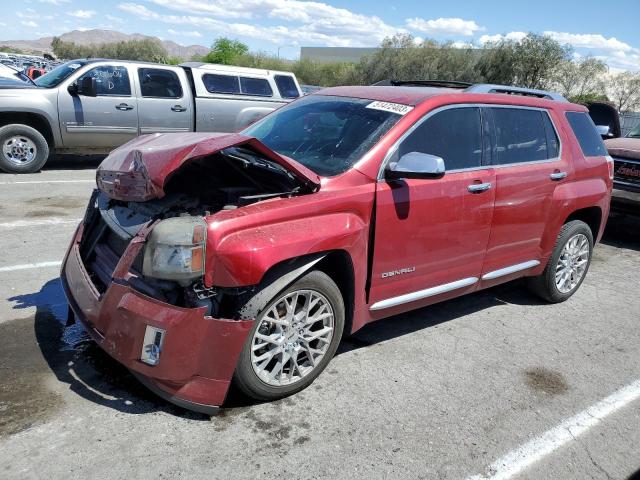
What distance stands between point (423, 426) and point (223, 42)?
7514cm

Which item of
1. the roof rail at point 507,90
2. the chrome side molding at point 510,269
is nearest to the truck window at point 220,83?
the roof rail at point 507,90

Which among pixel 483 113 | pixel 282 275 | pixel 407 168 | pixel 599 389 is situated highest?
pixel 483 113

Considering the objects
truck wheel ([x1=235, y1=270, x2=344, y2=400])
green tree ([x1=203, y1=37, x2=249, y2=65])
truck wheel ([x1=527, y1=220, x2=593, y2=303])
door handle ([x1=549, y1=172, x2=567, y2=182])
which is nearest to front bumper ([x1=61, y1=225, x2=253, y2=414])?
truck wheel ([x1=235, y1=270, x2=344, y2=400])

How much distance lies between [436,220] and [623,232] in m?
6.18

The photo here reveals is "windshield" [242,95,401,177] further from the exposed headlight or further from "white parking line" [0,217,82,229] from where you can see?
"white parking line" [0,217,82,229]

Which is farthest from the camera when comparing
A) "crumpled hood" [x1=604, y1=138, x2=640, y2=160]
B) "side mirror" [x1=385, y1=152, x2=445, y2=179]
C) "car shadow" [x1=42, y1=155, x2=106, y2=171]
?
"car shadow" [x1=42, y1=155, x2=106, y2=171]

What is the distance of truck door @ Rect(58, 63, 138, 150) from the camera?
31.4 ft

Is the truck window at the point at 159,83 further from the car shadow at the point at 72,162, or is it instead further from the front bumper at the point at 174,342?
the front bumper at the point at 174,342

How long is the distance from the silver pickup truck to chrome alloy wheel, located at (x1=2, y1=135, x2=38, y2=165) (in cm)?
1

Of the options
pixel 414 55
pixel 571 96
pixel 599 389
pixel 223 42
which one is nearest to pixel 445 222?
pixel 599 389

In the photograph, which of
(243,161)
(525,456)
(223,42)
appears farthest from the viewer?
(223,42)

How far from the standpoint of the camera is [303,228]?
3072mm

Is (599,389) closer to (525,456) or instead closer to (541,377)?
(541,377)

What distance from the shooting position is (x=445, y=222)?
3.82m
